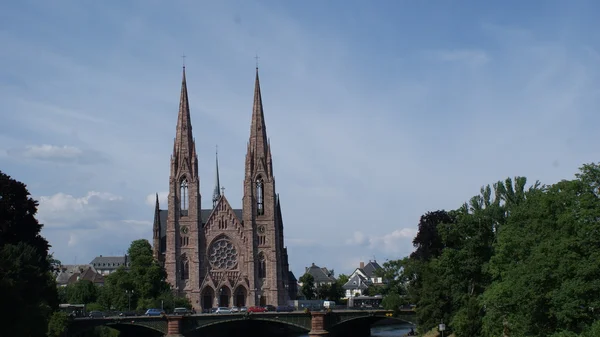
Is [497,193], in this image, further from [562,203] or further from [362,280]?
[362,280]

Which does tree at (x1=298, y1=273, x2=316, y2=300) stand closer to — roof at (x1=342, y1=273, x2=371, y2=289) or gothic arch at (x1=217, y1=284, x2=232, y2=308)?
roof at (x1=342, y1=273, x2=371, y2=289)

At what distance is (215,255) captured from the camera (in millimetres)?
121812

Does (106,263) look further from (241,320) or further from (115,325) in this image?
(241,320)

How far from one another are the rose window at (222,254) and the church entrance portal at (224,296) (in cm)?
317

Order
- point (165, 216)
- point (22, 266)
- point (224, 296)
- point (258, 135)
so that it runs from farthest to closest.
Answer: point (165, 216), point (258, 135), point (224, 296), point (22, 266)

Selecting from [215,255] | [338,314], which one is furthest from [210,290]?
[338,314]

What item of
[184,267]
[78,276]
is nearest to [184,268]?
[184,267]

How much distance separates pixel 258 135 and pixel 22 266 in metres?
72.5

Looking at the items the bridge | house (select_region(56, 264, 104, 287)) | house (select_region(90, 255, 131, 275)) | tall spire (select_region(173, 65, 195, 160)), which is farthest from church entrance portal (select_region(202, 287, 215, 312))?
house (select_region(90, 255, 131, 275))

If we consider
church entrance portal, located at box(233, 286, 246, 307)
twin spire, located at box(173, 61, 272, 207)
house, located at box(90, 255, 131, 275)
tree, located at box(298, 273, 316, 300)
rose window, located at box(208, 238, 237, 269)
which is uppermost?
twin spire, located at box(173, 61, 272, 207)

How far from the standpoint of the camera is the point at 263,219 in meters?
124

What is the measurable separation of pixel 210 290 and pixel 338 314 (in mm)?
36522

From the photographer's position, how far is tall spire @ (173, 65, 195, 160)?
12281 centimetres

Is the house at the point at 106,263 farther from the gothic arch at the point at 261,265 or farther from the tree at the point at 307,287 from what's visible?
the gothic arch at the point at 261,265
